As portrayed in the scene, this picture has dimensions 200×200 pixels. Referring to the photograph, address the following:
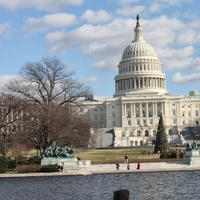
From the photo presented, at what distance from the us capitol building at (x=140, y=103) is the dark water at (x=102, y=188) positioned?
357 feet

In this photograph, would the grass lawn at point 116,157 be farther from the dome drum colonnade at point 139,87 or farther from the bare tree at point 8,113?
the dome drum colonnade at point 139,87

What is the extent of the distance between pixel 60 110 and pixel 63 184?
28.0 meters

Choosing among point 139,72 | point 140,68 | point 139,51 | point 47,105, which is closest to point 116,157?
point 47,105

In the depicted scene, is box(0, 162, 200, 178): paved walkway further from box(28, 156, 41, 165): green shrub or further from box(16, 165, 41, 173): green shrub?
box(28, 156, 41, 165): green shrub

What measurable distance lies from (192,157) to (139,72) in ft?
390

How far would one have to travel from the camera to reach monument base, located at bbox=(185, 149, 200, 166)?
4925 cm

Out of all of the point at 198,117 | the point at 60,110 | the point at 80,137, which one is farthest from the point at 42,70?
the point at 198,117

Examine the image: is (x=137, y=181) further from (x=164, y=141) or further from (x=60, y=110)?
(x=164, y=141)

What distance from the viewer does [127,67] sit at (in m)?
171

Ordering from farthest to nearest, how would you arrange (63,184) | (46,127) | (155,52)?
(155,52), (46,127), (63,184)

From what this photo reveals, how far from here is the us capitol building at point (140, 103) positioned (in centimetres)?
15725

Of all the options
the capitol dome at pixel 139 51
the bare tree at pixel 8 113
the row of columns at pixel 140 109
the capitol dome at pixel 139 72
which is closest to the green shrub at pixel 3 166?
the bare tree at pixel 8 113

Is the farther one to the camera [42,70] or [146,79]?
[146,79]

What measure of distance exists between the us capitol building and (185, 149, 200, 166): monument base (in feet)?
312
